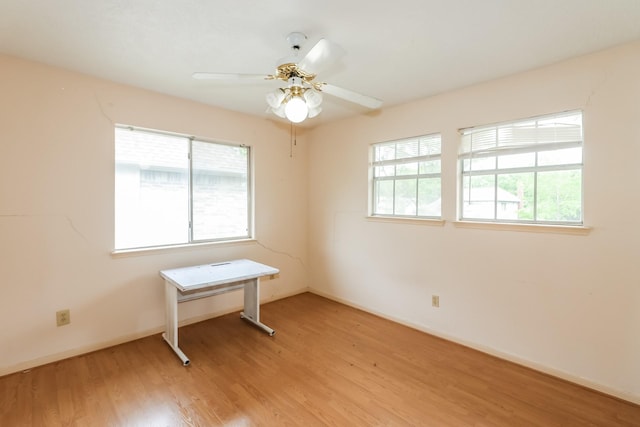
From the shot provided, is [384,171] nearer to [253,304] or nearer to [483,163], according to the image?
[483,163]

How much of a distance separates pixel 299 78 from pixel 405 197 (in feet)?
6.56

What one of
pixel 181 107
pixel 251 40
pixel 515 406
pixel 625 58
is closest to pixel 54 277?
pixel 181 107

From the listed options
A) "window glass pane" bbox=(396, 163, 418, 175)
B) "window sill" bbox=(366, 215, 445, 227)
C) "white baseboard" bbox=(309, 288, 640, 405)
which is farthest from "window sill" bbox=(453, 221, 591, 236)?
"white baseboard" bbox=(309, 288, 640, 405)

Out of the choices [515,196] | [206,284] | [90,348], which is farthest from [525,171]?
[90,348]

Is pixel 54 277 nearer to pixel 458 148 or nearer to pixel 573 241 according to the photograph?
pixel 458 148

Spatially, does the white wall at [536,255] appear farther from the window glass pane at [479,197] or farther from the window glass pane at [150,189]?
the window glass pane at [150,189]

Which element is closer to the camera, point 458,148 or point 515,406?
point 515,406

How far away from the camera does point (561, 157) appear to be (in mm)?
2352

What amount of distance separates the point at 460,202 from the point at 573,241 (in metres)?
0.92

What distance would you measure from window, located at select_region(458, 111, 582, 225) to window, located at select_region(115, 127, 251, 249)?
8.55ft

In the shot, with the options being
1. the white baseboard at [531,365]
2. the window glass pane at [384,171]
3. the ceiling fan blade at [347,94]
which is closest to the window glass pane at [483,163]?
the window glass pane at [384,171]

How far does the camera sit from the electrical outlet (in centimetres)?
247

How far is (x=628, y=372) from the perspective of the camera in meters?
2.04

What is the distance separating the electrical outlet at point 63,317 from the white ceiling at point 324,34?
2042 mm
